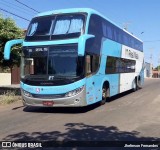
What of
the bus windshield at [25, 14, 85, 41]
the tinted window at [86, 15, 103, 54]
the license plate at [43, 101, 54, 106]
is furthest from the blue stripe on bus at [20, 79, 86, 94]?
the bus windshield at [25, 14, 85, 41]

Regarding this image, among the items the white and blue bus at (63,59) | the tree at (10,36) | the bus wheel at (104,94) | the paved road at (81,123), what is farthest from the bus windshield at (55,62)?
the tree at (10,36)

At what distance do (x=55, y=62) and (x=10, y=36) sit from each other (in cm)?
897

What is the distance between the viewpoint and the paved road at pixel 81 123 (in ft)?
30.9

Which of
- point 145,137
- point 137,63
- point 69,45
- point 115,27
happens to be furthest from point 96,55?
point 137,63

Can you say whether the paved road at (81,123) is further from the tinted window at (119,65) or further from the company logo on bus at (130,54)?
the company logo on bus at (130,54)

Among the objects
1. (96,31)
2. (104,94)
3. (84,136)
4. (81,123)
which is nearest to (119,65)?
(104,94)

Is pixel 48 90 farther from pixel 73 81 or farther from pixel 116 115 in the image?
pixel 116 115

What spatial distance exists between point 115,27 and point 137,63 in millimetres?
7172

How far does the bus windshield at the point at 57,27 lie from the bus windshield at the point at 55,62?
55 cm

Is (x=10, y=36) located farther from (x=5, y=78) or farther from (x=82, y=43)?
(x=5, y=78)

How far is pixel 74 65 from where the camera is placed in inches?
532

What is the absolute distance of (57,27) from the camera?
565 inches

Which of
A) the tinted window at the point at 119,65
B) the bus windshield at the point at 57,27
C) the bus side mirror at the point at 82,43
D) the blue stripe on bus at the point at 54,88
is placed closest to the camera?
the bus side mirror at the point at 82,43

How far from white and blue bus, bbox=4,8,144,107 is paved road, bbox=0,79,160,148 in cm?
67
